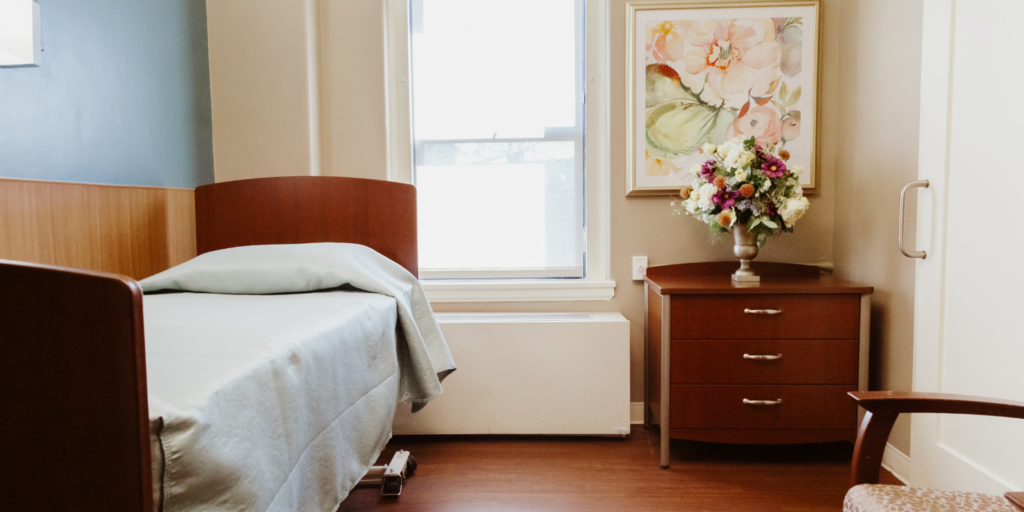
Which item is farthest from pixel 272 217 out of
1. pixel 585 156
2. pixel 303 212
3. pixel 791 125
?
pixel 791 125

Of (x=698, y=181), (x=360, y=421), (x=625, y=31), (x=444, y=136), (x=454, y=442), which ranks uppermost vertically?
(x=625, y=31)

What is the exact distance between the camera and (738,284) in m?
1.87

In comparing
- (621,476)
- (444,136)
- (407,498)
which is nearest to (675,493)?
(621,476)

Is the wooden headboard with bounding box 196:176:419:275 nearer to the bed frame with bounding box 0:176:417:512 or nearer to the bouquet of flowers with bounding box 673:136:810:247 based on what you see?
the bouquet of flowers with bounding box 673:136:810:247

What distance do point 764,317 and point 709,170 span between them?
556 millimetres

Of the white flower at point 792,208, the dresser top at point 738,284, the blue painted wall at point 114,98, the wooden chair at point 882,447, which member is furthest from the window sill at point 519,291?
the wooden chair at point 882,447

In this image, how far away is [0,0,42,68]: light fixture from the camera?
1.19 metres

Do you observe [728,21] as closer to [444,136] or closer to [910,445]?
[444,136]

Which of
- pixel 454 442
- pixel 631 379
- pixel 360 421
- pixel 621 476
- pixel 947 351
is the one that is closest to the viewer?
pixel 360 421

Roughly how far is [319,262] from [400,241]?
470 millimetres

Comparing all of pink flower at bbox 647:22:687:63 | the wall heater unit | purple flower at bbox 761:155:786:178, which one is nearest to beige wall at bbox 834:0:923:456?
purple flower at bbox 761:155:786:178

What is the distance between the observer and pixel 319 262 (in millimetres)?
1463

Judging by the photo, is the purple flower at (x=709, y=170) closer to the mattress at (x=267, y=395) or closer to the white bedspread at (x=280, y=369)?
the white bedspread at (x=280, y=369)

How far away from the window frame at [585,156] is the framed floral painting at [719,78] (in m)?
0.15
